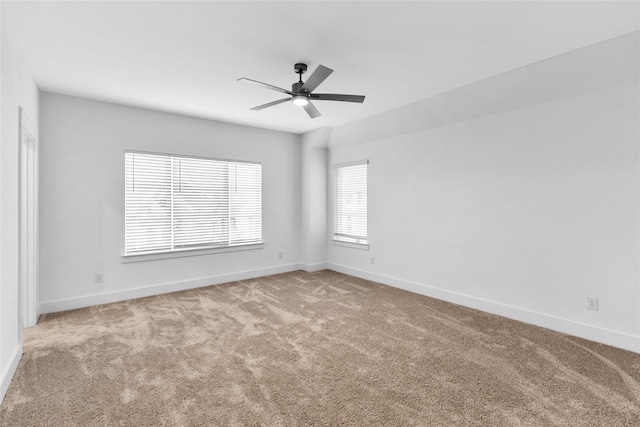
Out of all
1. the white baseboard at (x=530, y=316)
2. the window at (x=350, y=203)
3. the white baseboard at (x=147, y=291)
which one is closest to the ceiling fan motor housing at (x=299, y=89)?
the window at (x=350, y=203)

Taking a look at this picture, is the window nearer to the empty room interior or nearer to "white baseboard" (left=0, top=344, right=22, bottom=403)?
the empty room interior

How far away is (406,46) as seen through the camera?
2.75 m

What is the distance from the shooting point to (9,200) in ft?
7.82

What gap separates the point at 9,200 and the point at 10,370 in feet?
4.17

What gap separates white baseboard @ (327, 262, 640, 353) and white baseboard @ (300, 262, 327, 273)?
1281 mm

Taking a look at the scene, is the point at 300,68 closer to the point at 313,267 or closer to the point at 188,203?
the point at 188,203

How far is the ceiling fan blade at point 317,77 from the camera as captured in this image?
2510 mm

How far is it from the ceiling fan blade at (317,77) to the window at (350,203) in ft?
9.27

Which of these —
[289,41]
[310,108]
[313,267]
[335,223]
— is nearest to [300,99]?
[310,108]

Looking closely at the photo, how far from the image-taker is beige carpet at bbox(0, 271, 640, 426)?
6.69ft

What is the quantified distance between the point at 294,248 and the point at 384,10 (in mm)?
4613

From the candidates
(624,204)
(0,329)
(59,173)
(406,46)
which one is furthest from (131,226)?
(624,204)

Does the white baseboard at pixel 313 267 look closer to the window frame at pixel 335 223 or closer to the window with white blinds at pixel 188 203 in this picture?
the window frame at pixel 335 223

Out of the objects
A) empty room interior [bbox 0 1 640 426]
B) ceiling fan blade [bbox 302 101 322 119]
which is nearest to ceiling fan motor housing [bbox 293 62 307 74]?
empty room interior [bbox 0 1 640 426]
